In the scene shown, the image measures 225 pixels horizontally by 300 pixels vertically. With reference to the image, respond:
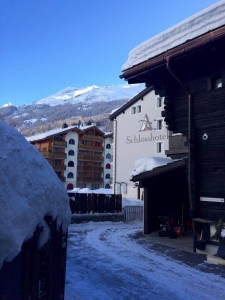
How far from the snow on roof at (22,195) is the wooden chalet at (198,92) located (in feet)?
24.0

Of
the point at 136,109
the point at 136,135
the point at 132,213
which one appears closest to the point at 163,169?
the point at 132,213

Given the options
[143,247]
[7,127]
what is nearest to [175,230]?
[143,247]

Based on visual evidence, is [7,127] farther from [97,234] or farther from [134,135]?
[134,135]

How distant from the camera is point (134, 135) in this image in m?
34.2

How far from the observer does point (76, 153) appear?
56875 mm

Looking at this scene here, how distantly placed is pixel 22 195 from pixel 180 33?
30.8 feet

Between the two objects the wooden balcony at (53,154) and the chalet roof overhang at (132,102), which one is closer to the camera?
the chalet roof overhang at (132,102)

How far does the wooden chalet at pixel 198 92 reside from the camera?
10.4 meters

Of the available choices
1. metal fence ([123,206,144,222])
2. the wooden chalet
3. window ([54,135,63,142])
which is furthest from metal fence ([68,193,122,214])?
window ([54,135,63,142])

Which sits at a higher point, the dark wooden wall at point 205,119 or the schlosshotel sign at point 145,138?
the schlosshotel sign at point 145,138

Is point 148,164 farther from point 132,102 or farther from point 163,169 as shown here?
point 132,102

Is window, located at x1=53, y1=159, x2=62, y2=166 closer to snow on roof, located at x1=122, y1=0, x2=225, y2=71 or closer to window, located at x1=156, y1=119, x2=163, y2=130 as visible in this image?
window, located at x1=156, y1=119, x2=163, y2=130

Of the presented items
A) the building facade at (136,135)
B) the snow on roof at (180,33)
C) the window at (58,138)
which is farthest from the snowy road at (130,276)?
the window at (58,138)

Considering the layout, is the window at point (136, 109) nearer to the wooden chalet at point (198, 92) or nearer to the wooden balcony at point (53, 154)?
Answer: the wooden chalet at point (198, 92)
